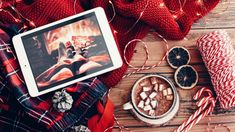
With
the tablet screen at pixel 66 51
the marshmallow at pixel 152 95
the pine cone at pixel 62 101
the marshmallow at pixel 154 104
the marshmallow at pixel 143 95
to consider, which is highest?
the tablet screen at pixel 66 51

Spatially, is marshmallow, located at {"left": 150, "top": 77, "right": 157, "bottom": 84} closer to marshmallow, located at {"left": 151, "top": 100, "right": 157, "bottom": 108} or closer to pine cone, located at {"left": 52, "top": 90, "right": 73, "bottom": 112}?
marshmallow, located at {"left": 151, "top": 100, "right": 157, "bottom": 108}

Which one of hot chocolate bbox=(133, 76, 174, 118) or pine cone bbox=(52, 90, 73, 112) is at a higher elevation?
pine cone bbox=(52, 90, 73, 112)

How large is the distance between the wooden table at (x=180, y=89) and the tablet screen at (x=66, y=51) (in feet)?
0.32

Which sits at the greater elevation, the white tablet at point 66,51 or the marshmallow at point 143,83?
the white tablet at point 66,51

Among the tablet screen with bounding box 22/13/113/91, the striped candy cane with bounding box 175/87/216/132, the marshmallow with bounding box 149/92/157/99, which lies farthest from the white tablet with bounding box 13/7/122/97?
the striped candy cane with bounding box 175/87/216/132

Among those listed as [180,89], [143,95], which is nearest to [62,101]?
[143,95]

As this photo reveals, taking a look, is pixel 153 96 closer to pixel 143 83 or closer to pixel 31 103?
pixel 143 83

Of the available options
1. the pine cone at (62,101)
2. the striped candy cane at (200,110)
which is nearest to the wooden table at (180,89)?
the striped candy cane at (200,110)

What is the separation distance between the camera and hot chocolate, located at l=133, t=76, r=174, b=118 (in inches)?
46.8

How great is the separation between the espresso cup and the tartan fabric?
0.08 metres

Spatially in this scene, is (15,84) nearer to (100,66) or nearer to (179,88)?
(100,66)

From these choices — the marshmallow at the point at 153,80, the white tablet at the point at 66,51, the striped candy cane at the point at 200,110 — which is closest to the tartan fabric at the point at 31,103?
the white tablet at the point at 66,51

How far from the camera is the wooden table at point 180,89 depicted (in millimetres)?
1231

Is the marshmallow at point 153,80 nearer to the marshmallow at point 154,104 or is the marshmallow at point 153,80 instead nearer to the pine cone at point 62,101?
the marshmallow at point 154,104
